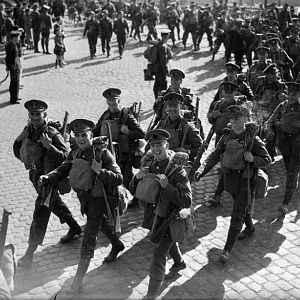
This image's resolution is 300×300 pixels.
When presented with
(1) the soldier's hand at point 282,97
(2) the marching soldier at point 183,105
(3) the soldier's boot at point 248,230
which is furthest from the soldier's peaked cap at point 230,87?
(3) the soldier's boot at point 248,230

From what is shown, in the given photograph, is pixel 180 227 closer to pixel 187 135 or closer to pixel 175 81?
pixel 187 135

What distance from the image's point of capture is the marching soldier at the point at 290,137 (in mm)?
8554

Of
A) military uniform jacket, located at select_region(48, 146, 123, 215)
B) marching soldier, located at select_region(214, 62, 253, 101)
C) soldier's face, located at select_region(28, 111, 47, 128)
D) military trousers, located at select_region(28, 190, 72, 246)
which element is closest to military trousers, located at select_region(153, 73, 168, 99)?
marching soldier, located at select_region(214, 62, 253, 101)

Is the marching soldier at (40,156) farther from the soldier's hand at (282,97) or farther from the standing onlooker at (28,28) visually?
the standing onlooker at (28,28)

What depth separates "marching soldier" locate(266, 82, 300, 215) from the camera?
8.55m

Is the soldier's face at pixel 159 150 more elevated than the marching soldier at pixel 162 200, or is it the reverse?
the soldier's face at pixel 159 150

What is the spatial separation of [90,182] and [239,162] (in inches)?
77.3

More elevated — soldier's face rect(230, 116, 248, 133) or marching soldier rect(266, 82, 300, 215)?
soldier's face rect(230, 116, 248, 133)

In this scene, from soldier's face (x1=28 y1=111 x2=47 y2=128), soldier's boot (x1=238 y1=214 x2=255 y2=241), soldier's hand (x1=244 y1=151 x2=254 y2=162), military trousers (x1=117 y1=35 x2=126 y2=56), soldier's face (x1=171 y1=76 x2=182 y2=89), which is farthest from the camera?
military trousers (x1=117 y1=35 x2=126 y2=56)

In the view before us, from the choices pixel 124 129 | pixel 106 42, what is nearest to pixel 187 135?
pixel 124 129

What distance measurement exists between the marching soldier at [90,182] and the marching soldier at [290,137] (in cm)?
328

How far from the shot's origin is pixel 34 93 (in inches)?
675

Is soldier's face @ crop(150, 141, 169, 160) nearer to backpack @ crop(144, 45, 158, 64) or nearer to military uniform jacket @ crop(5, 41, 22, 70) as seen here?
backpack @ crop(144, 45, 158, 64)

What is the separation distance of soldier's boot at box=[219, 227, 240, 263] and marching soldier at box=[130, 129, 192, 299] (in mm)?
1110
